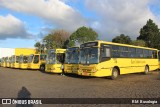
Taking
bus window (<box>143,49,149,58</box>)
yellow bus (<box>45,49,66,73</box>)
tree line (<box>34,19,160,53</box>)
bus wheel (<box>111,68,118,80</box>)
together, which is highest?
tree line (<box>34,19,160,53</box>)

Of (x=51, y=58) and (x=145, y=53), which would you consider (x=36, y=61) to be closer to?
(x=51, y=58)

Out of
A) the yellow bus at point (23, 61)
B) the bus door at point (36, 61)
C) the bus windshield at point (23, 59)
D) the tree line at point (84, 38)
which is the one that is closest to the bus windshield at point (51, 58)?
the bus door at point (36, 61)

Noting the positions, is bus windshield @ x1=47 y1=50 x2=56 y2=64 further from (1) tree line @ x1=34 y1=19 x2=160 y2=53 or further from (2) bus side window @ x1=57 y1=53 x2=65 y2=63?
(1) tree line @ x1=34 y1=19 x2=160 y2=53

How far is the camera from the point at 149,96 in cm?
1124

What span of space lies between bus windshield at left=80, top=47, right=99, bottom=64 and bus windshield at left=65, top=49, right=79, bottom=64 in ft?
7.99

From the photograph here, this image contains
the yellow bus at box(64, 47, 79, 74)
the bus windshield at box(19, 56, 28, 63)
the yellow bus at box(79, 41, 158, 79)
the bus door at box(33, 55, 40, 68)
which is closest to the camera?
the yellow bus at box(79, 41, 158, 79)

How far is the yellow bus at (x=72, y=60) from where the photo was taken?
2178 centimetres

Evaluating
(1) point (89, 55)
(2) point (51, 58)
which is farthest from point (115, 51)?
(2) point (51, 58)

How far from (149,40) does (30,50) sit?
38.1 metres

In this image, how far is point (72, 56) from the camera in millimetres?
22750

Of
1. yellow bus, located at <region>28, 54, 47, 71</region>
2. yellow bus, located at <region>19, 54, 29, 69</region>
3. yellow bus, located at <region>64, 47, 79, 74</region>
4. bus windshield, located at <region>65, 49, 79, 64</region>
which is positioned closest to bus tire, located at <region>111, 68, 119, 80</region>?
yellow bus, located at <region>64, 47, 79, 74</region>

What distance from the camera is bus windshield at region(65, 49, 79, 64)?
22188mm

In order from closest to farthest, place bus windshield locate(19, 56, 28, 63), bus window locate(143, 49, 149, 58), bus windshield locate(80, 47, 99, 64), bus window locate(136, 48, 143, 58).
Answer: bus windshield locate(80, 47, 99, 64)
bus window locate(136, 48, 143, 58)
bus window locate(143, 49, 149, 58)
bus windshield locate(19, 56, 28, 63)

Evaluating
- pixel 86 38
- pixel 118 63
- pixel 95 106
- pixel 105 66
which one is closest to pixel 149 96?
pixel 95 106
